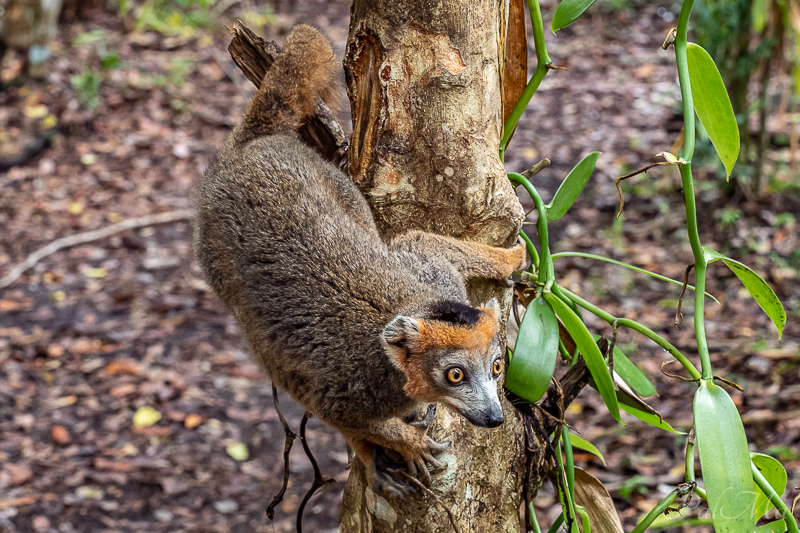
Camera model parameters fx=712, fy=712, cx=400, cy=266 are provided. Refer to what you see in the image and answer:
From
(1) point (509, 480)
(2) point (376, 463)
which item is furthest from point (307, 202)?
(1) point (509, 480)

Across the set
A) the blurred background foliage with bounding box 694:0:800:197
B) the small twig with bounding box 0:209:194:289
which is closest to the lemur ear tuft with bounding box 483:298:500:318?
the blurred background foliage with bounding box 694:0:800:197

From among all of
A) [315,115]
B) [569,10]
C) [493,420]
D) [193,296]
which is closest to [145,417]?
[193,296]

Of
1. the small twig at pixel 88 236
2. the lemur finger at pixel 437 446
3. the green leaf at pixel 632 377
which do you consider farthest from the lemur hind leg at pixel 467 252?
the small twig at pixel 88 236

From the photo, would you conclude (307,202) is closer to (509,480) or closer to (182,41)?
(509,480)

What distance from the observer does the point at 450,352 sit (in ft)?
8.52

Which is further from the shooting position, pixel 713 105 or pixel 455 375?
pixel 455 375

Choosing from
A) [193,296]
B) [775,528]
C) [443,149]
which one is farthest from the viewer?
[193,296]

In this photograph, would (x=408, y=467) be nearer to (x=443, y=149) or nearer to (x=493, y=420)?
(x=493, y=420)

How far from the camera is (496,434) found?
2553 millimetres

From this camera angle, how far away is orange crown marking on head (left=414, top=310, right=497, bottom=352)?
252 cm

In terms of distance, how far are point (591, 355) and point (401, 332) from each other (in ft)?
2.23

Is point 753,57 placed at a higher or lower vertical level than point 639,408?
higher

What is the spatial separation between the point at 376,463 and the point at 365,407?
0.22 meters

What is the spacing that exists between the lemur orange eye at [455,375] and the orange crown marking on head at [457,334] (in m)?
0.09
